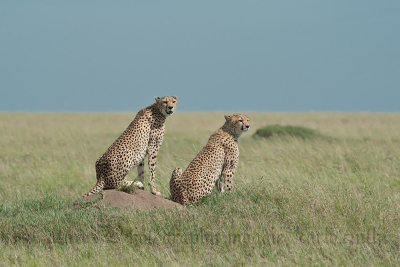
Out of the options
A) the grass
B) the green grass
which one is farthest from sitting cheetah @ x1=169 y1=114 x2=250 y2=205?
the green grass

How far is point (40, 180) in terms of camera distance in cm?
965

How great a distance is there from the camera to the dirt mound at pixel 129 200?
242 inches

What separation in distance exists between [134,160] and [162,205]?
1.96 ft

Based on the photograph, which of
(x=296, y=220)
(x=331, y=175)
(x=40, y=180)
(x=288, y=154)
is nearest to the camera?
(x=296, y=220)

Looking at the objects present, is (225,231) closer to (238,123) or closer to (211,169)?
(211,169)

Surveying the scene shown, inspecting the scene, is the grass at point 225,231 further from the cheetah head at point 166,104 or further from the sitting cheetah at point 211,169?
the cheetah head at point 166,104

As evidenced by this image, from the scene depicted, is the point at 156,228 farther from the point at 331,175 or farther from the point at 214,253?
the point at 331,175

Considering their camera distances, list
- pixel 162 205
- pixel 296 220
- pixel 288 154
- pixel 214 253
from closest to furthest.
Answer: pixel 214 253 < pixel 296 220 < pixel 162 205 < pixel 288 154

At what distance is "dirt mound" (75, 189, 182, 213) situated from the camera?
20.1 feet

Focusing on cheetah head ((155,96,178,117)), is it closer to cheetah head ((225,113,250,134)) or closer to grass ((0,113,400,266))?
cheetah head ((225,113,250,134))

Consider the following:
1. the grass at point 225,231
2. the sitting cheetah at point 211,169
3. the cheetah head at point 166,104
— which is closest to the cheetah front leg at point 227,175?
the sitting cheetah at point 211,169

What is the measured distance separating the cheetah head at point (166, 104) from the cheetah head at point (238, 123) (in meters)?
0.65

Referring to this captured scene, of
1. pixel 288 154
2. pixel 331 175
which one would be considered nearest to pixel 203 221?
pixel 331 175

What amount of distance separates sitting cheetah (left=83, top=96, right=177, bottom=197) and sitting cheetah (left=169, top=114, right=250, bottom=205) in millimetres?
369
